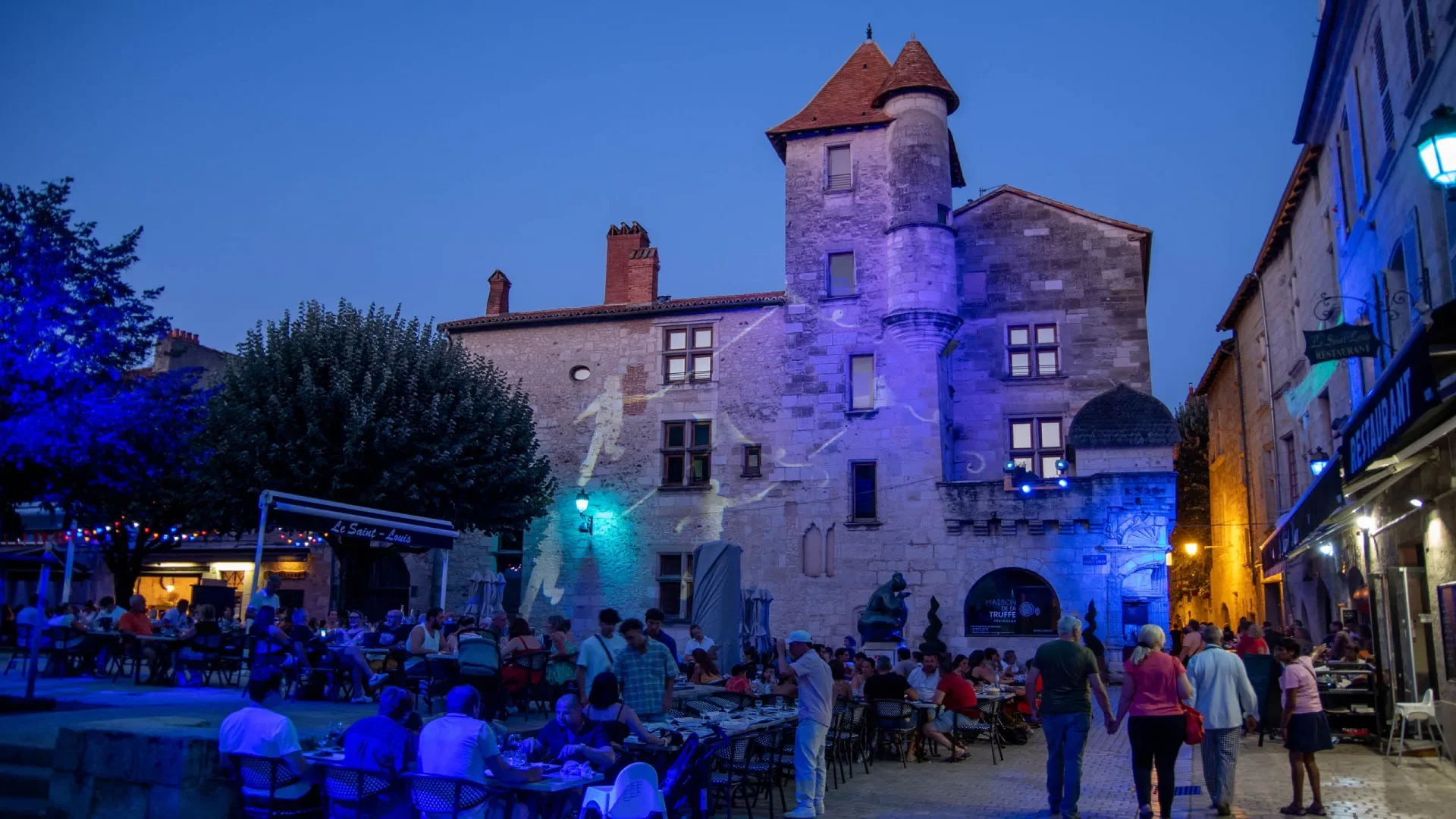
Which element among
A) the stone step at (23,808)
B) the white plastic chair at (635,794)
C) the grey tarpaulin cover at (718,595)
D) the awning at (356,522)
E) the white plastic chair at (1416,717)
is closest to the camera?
the white plastic chair at (635,794)

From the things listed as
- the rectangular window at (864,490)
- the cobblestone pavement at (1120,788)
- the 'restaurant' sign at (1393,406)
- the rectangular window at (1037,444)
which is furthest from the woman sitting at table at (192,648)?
the rectangular window at (1037,444)

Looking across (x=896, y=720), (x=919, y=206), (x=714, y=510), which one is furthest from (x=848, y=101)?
(x=896, y=720)

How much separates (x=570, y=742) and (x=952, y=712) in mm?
6274

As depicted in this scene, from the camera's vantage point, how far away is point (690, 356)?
2716cm

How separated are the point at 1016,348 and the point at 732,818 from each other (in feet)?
63.7

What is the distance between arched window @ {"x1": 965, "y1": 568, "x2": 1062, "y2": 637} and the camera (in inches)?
936

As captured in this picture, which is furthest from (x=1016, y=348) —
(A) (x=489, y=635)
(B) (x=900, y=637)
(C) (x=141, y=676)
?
(C) (x=141, y=676)

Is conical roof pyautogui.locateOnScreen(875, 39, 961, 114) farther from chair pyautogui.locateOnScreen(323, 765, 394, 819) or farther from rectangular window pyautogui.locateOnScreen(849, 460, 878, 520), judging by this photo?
chair pyautogui.locateOnScreen(323, 765, 394, 819)

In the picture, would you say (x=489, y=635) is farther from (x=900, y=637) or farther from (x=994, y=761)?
(x=900, y=637)

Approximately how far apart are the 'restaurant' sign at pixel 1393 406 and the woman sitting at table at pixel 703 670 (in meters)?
8.03

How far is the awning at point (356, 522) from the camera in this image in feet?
47.0

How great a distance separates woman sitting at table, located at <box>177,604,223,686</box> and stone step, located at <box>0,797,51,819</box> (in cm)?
526

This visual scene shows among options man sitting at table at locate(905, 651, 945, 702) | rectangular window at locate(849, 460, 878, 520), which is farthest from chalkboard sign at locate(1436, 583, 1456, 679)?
rectangular window at locate(849, 460, 878, 520)

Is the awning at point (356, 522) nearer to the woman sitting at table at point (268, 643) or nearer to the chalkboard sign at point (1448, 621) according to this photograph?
the woman sitting at table at point (268, 643)
